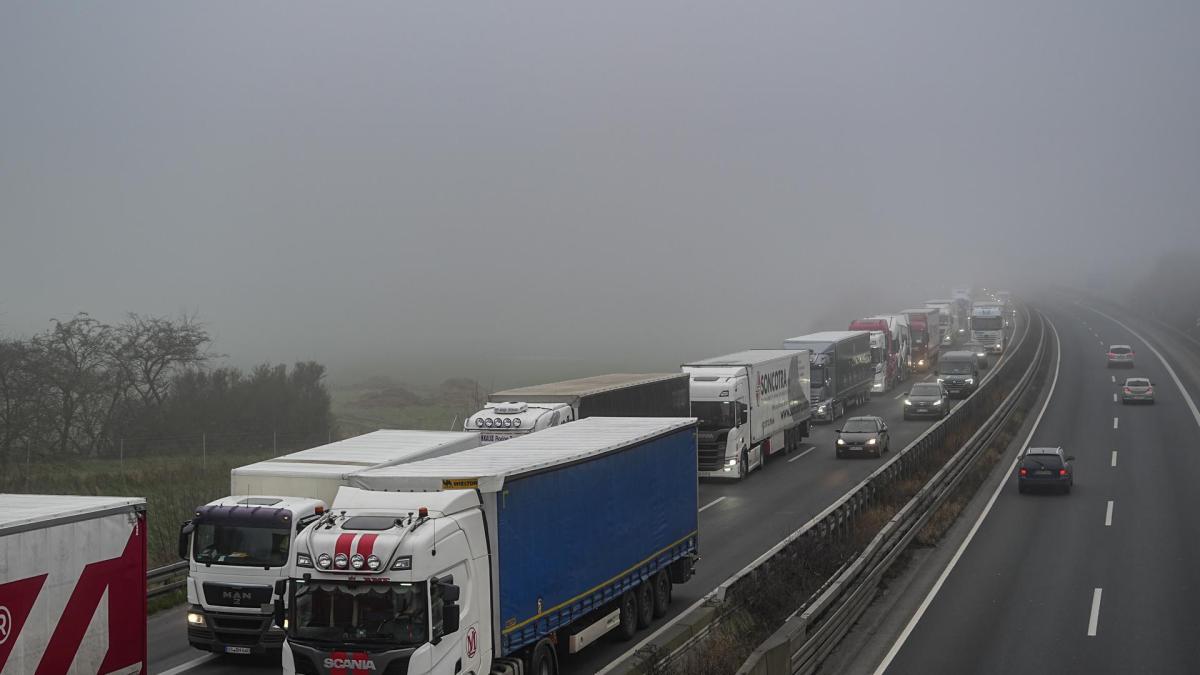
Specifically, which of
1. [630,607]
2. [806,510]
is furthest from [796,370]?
[630,607]

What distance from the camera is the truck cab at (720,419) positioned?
3719cm

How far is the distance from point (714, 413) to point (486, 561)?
2348 cm

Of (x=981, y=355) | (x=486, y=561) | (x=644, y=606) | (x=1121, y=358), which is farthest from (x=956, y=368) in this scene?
(x=486, y=561)

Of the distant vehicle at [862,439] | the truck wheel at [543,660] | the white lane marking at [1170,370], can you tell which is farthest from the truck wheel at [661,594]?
the white lane marking at [1170,370]

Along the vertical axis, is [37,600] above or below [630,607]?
above

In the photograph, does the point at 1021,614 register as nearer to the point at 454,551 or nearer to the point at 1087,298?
the point at 454,551

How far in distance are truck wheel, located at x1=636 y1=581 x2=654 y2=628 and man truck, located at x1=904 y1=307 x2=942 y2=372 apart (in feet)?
196

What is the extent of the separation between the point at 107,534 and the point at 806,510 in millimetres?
21707

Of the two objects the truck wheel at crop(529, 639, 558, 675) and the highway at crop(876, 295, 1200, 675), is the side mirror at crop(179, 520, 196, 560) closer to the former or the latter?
the truck wheel at crop(529, 639, 558, 675)

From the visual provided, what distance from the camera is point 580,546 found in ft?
55.0

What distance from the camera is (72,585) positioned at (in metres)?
13.0

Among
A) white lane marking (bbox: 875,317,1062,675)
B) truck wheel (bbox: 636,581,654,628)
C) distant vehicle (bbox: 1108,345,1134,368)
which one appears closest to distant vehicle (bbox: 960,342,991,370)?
distant vehicle (bbox: 1108,345,1134,368)

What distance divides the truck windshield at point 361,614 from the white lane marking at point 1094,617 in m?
12.6

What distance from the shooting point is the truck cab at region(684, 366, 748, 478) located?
37188 millimetres
